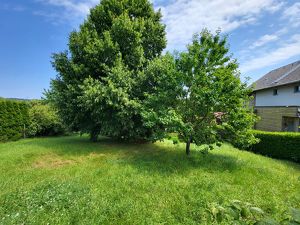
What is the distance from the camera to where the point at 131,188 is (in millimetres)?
4910

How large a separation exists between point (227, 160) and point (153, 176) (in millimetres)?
3289

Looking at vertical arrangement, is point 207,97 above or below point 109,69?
below

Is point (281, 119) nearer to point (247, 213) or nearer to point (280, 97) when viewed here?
point (280, 97)

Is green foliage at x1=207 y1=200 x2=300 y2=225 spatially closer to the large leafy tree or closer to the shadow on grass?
the shadow on grass

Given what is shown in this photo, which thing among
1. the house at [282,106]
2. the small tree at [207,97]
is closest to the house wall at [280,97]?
the house at [282,106]

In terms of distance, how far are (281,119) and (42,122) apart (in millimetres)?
18643

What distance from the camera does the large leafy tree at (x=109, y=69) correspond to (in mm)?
8555

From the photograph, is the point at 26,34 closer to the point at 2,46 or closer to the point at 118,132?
the point at 2,46

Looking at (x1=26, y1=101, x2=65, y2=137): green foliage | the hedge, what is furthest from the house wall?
(x1=26, y1=101, x2=65, y2=137): green foliage

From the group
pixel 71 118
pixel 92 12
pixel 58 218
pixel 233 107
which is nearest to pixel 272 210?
pixel 233 107

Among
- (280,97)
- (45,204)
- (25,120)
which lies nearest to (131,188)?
(45,204)

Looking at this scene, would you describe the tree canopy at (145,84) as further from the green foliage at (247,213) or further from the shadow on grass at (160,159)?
the green foliage at (247,213)

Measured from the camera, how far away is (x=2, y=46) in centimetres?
1318

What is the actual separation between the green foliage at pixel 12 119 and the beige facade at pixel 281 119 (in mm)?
19257
